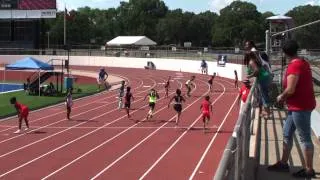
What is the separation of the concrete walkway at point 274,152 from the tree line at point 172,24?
7931 cm

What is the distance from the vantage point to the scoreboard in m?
74.6

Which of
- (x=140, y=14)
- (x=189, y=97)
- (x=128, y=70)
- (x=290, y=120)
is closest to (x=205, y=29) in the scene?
(x=140, y=14)

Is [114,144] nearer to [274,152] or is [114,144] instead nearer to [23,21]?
[274,152]

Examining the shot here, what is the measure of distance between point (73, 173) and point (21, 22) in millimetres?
68208

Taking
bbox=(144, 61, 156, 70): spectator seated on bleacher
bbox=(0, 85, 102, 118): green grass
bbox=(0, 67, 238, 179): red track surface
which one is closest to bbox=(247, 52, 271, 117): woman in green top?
bbox=(0, 67, 238, 179): red track surface

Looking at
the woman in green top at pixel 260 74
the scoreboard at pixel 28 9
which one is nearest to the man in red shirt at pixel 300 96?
the woman in green top at pixel 260 74

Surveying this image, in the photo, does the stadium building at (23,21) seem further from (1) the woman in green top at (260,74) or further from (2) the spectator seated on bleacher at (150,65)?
(1) the woman in green top at (260,74)

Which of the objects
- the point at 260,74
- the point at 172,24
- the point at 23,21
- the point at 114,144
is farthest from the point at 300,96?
the point at 172,24

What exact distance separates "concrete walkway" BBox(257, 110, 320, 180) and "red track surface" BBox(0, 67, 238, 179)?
387 centimetres

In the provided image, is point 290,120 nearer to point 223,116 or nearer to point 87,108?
point 223,116

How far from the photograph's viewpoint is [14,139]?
2209 centimetres

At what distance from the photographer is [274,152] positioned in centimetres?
913

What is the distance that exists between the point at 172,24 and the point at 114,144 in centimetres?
10311

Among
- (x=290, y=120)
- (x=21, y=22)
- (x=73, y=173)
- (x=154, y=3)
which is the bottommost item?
(x=73, y=173)
